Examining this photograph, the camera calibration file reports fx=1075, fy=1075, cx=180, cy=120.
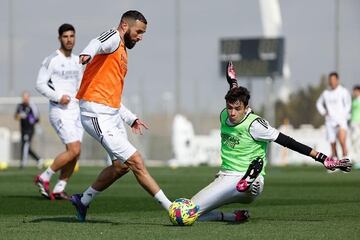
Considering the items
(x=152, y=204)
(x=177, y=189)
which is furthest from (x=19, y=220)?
(x=177, y=189)

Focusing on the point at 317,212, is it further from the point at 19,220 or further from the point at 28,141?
the point at 28,141

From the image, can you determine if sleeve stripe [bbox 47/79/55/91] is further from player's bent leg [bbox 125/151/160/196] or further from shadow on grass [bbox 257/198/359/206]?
player's bent leg [bbox 125/151/160/196]

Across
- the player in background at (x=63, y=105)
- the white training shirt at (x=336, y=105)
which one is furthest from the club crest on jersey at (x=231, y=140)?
the white training shirt at (x=336, y=105)

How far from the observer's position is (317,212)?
40.4 ft

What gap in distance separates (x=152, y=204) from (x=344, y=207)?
98.3 inches

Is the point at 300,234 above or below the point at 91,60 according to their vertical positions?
below

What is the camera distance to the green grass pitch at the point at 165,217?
380 inches

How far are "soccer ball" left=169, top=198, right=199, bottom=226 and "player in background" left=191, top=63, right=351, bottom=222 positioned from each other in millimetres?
248

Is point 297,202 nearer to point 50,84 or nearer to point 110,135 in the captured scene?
point 50,84

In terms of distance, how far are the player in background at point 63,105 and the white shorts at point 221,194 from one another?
424cm

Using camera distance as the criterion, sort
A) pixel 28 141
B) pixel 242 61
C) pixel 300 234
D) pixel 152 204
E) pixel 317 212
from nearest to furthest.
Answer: pixel 300 234, pixel 317 212, pixel 152 204, pixel 28 141, pixel 242 61

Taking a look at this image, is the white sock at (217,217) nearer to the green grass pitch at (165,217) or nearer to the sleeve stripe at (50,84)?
the green grass pitch at (165,217)

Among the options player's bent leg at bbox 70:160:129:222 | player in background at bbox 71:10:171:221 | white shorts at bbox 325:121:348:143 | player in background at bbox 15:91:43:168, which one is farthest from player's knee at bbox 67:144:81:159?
player in background at bbox 15:91:43:168

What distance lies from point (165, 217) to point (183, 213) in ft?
4.33
